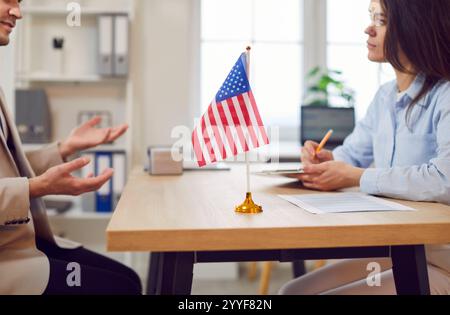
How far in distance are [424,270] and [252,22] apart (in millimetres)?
2757

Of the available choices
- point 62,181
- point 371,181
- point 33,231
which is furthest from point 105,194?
point 371,181

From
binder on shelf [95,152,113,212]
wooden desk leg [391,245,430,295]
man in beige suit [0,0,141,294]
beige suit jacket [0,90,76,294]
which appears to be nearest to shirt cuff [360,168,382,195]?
wooden desk leg [391,245,430,295]

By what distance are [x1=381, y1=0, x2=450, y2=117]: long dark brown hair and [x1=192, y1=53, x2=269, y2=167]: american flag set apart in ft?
1.85

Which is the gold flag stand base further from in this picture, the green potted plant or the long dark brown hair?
the green potted plant

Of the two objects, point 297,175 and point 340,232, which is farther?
point 297,175

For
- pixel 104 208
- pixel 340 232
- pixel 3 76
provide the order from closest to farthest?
pixel 340 232, pixel 3 76, pixel 104 208

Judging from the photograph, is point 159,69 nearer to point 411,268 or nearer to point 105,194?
point 105,194

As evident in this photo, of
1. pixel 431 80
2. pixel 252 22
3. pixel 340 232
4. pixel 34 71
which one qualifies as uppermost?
pixel 252 22

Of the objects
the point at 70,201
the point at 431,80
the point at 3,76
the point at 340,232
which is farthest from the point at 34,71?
the point at 340,232

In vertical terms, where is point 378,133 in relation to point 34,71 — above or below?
below

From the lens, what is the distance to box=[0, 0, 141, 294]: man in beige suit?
3.41 ft

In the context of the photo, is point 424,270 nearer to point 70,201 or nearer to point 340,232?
point 340,232

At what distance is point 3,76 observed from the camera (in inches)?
101

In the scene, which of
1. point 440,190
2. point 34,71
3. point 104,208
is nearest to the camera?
point 440,190
